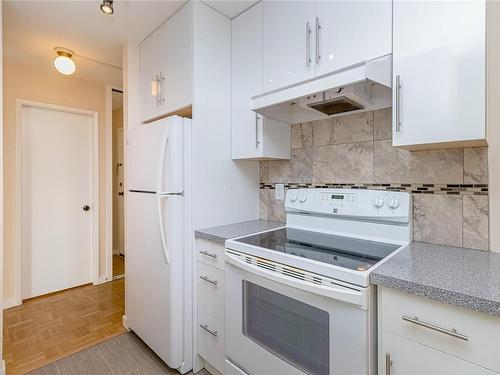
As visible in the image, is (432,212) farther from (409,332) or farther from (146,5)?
(146,5)

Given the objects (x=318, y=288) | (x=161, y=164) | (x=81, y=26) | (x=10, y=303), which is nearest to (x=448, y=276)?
(x=318, y=288)

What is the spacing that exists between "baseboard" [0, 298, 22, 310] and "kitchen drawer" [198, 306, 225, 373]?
86.9 inches

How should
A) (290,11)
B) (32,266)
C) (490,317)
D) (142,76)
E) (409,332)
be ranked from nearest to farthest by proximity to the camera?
(490,317) → (409,332) → (290,11) → (142,76) → (32,266)

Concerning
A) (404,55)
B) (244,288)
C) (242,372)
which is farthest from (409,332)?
(404,55)

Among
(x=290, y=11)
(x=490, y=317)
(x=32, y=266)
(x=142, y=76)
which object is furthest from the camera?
(x=32, y=266)

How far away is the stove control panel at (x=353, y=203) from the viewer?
1.42 meters

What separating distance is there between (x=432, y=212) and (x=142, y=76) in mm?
2329

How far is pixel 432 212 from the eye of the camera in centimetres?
140

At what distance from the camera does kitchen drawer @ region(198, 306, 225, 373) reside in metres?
1.62

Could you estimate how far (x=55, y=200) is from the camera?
9.91 ft

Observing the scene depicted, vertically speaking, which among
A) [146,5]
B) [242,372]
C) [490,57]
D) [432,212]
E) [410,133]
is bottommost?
[242,372]

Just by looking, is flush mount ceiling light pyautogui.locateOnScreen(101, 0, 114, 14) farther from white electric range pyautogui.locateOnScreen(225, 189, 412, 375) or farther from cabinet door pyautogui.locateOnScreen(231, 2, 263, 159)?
white electric range pyautogui.locateOnScreen(225, 189, 412, 375)

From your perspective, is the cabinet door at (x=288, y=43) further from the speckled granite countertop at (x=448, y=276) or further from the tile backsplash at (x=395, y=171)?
the speckled granite countertop at (x=448, y=276)

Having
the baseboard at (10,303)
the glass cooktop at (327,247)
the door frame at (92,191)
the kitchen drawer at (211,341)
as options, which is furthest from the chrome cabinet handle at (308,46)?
the baseboard at (10,303)
